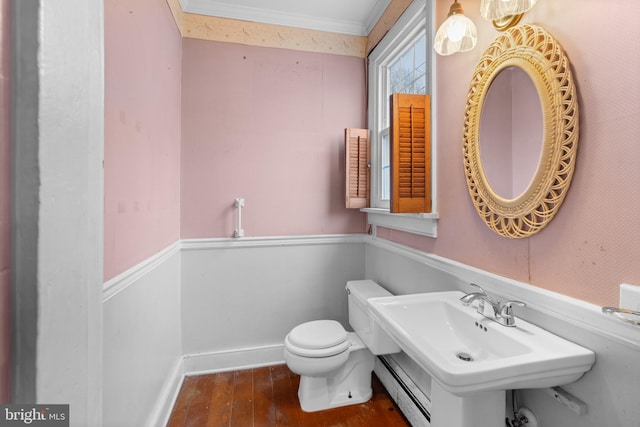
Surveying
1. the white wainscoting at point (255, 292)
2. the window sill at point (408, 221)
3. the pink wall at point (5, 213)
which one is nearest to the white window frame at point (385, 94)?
the window sill at point (408, 221)

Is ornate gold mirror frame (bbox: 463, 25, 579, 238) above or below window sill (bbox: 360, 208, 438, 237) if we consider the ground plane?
above

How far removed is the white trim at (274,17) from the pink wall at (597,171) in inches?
62.8

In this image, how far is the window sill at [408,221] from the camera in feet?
5.00

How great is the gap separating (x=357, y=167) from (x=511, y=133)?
4.15 ft

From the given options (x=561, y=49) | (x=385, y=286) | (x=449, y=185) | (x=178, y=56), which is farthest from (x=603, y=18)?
(x=178, y=56)

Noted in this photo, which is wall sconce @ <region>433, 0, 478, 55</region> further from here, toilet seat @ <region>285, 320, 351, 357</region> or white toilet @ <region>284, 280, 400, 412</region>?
toilet seat @ <region>285, 320, 351, 357</region>

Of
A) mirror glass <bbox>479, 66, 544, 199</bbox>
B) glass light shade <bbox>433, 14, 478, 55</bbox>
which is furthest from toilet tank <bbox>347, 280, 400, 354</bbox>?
glass light shade <bbox>433, 14, 478, 55</bbox>

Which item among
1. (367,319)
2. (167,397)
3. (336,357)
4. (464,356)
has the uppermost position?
(464,356)

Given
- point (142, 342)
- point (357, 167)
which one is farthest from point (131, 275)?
point (357, 167)

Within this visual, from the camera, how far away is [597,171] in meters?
0.80

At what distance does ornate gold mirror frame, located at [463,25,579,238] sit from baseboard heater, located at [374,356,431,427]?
103 cm

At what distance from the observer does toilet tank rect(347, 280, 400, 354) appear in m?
1.64

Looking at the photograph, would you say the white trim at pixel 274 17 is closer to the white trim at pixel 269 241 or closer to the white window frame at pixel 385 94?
the white window frame at pixel 385 94

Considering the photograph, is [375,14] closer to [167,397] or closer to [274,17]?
[274,17]
